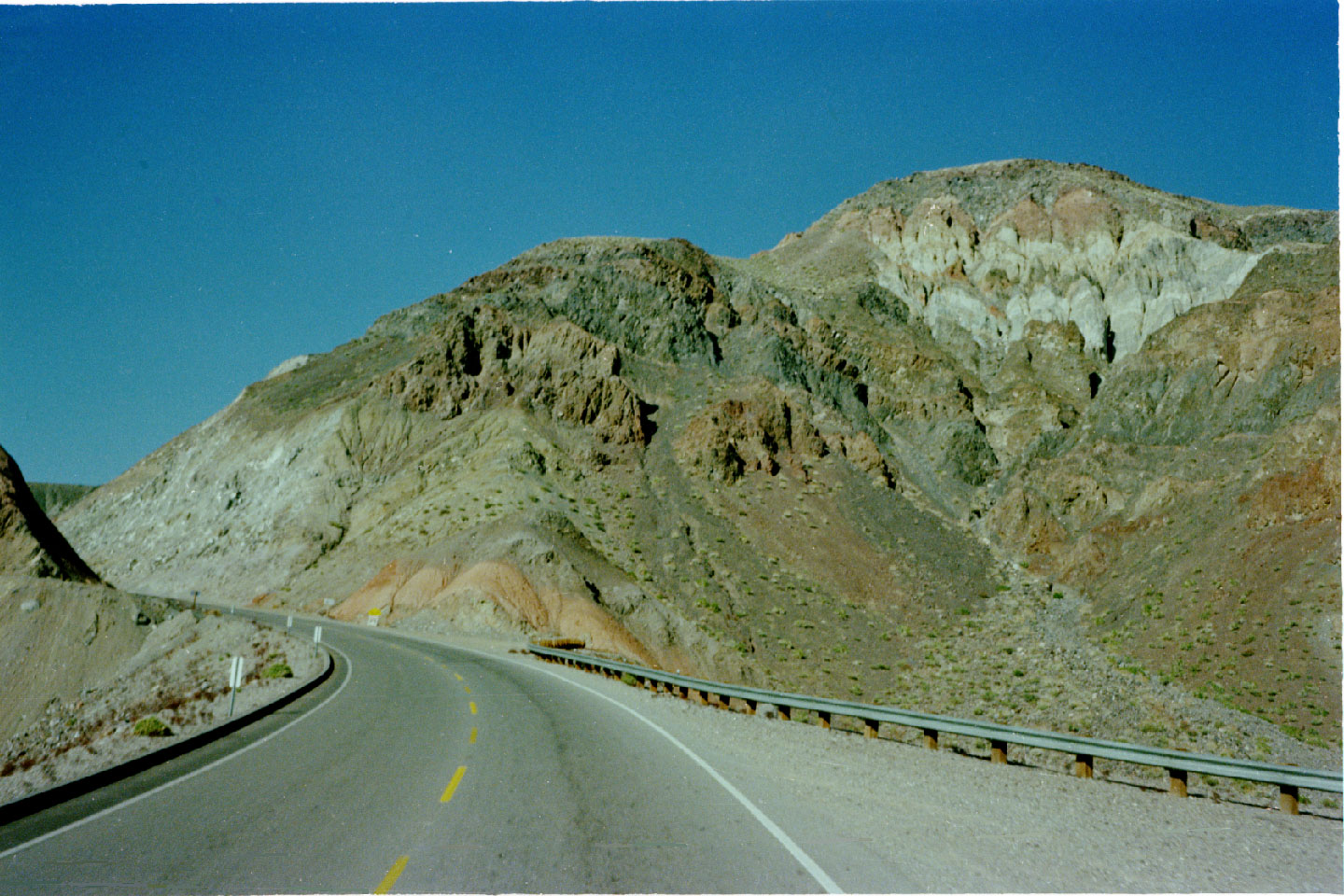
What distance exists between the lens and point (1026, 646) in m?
46.3

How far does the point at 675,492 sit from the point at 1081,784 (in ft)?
165

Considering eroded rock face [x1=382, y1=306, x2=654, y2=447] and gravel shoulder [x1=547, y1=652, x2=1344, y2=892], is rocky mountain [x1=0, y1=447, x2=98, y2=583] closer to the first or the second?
eroded rock face [x1=382, y1=306, x2=654, y2=447]

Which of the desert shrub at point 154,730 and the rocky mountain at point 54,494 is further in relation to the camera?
the rocky mountain at point 54,494

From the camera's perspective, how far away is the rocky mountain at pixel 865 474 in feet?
140

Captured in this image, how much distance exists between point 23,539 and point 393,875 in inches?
1484

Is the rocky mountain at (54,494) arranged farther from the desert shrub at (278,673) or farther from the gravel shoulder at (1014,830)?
the gravel shoulder at (1014,830)

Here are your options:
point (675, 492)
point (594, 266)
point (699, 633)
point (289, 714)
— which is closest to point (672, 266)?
point (594, 266)

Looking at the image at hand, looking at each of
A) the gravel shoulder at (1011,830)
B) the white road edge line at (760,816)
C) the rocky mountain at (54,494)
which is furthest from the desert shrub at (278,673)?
the rocky mountain at (54,494)

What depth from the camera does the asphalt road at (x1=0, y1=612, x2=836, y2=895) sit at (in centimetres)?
671

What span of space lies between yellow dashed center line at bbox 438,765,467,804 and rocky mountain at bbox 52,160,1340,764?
23.4 m

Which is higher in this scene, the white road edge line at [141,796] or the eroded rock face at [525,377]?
the eroded rock face at [525,377]

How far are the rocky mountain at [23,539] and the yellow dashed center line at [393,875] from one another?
35244mm

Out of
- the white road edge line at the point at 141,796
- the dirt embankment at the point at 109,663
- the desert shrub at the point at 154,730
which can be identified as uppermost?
the white road edge line at the point at 141,796

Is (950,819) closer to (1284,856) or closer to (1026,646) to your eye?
(1284,856)
